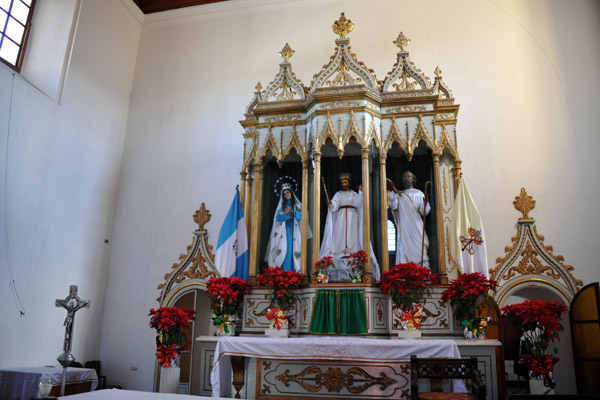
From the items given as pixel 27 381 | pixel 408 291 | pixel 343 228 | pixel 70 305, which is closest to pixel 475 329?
pixel 408 291

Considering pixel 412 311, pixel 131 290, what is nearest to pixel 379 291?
pixel 412 311

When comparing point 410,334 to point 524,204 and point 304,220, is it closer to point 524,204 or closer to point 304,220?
point 304,220

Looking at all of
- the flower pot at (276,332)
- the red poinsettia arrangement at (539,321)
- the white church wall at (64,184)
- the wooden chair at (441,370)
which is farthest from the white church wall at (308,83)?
the wooden chair at (441,370)

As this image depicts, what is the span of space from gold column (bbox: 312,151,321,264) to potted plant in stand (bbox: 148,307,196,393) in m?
2.27

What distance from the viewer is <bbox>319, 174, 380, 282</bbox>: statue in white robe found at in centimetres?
822

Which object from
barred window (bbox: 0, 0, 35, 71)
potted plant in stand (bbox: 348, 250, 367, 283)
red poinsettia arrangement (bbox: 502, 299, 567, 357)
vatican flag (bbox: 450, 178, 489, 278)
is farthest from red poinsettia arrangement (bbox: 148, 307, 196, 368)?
barred window (bbox: 0, 0, 35, 71)

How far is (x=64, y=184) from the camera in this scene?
9.78 meters

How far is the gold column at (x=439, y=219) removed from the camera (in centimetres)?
776

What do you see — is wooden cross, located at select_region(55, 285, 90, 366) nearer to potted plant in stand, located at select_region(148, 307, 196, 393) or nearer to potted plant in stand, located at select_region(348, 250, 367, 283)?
potted plant in stand, located at select_region(148, 307, 196, 393)

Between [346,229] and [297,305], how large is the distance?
1.52 metres

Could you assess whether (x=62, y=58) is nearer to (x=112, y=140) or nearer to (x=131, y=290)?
(x=112, y=140)

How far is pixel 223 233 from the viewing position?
8805 mm

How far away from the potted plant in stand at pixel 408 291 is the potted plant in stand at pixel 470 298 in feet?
1.18

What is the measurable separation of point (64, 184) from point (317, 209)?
5149 mm
